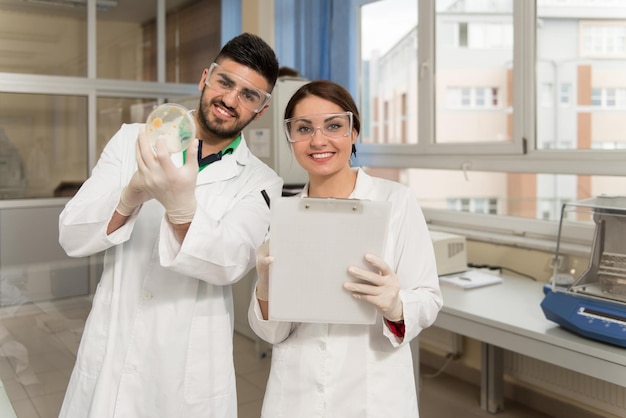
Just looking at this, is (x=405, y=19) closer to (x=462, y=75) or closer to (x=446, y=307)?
(x=462, y=75)

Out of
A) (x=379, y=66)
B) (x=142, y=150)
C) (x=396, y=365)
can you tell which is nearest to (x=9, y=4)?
(x=379, y=66)

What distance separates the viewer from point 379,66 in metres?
4.02

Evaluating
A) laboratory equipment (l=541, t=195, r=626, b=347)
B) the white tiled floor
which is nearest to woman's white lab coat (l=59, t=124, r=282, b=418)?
the white tiled floor

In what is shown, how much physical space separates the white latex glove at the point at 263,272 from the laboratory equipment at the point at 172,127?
248mm

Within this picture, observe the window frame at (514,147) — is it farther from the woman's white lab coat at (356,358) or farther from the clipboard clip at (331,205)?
the clipboard clip at (331,205)

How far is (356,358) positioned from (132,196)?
57cm

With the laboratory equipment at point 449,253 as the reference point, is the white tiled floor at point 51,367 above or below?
below

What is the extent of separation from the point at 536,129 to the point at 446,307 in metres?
1.22

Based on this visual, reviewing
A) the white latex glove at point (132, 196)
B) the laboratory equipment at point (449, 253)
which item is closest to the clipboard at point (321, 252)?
the white latex glove at point (132, 196)

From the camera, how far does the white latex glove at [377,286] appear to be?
1.04m

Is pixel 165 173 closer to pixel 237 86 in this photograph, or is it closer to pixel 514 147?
pixel 237 86

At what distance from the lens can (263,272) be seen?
3.67 feet

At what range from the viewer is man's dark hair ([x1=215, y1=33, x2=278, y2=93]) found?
1.29m

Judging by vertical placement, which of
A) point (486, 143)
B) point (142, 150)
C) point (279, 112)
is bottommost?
point (142, 150)
